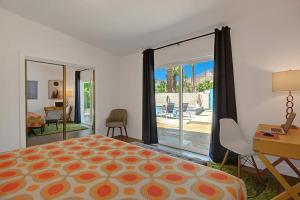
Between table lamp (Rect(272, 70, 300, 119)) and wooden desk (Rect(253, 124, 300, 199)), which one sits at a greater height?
table lamp (Rect(272, 70, 300, 119))

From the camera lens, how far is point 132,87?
17.0ft

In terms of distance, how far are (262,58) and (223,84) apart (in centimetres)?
73

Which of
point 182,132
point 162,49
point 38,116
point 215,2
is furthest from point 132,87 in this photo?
point 215,2

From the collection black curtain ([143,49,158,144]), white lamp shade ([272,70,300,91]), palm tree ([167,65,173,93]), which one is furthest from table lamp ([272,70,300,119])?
black curtain ([143,49,158,144])

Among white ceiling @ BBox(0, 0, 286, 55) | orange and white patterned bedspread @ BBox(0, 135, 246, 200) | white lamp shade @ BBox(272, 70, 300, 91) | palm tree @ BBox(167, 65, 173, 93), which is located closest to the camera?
orange and white patterned bedspread @ BBox(0, 135, 246, 200)

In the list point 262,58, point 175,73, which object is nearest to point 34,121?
point 175,73

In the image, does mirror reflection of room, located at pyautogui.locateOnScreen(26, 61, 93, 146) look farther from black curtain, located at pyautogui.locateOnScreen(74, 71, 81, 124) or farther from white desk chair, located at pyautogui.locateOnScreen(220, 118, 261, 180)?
white desk chair, located at pyautogui.locateOnScreen(220, 118, 261, 180)

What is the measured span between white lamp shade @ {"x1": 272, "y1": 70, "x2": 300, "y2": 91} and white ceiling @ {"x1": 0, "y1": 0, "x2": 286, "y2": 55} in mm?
1134

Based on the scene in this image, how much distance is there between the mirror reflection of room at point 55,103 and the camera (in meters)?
3.93

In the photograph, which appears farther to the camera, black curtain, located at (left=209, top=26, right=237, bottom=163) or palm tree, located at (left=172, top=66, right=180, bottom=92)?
palm tree, located at (left=172, top=66, right=180, bottom=92)

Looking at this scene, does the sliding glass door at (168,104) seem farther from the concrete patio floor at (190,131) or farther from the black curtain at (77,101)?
the black curtain at (77,101)

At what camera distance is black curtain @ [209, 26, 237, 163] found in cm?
319

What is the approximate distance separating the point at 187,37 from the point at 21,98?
3.75 meters

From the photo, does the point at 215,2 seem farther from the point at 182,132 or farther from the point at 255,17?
the point at 182,132
